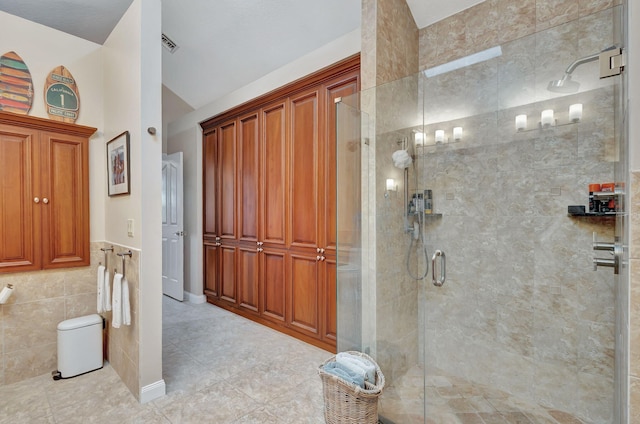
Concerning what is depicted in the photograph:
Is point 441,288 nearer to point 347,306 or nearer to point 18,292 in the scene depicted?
point 347,306

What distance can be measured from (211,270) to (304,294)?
172 centimetres

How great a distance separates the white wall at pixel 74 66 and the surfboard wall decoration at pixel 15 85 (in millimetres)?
33

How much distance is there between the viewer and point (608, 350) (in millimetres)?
1579

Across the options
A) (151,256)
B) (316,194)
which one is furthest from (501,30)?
(151,256)

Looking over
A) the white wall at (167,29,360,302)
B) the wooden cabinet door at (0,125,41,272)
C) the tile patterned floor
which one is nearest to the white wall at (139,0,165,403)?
the wooden cabinet door at (0,125,41,272)

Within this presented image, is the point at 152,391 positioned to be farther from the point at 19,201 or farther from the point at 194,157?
the point at 194,157

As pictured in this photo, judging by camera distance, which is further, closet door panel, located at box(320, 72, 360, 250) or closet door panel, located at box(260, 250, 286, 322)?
closet door panel, located at box(260, 250, 286, 322)

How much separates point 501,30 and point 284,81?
1842mm

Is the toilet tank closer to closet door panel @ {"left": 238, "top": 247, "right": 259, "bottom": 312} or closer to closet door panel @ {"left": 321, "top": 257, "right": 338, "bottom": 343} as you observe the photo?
closet door panel @ {"left": 238, "top": 247, "right": 259, "bottom": 312}

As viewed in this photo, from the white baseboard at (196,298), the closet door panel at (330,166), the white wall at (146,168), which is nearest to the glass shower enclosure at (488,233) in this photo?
the closet door panel at (330,166)

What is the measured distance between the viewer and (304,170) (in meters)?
2.90

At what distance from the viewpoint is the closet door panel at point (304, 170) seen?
2.80 meters

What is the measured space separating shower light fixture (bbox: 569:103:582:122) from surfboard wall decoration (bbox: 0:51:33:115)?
11.6ft

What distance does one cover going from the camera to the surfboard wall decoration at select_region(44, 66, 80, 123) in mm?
2324
